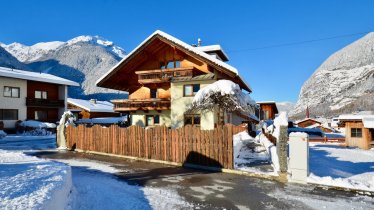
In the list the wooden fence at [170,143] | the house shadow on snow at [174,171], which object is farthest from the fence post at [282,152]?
the house shadow on snow at [174,171]

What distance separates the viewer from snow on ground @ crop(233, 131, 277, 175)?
35.8ft

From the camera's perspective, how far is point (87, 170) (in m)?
11.2

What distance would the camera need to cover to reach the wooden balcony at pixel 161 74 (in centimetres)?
2205

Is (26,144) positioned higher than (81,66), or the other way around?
(81,66)

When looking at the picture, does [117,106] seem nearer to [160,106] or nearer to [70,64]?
[160,106]

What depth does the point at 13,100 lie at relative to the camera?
3341cm

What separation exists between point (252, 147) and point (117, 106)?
1403 centimetres

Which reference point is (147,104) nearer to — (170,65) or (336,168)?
(170,65)

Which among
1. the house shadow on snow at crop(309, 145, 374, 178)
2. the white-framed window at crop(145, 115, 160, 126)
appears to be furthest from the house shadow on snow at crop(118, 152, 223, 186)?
the white-framed window at crop(145, 115, 160, 126)

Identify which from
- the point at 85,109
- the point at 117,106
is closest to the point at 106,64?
the point at 85,109

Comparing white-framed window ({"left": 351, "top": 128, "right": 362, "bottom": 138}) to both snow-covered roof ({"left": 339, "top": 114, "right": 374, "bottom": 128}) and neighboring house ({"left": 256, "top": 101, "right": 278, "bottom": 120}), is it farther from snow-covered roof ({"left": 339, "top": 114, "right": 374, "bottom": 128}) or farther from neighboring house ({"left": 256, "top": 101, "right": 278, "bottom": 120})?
neighboring house ({"left": 256, "top": 101, "right": 278, "bottom": 120})

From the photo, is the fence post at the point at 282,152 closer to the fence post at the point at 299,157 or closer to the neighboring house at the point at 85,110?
the fence post at the point at 299,157

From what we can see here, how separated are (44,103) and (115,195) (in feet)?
113

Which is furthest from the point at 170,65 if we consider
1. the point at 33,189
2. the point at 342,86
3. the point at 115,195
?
the point at 342,86
